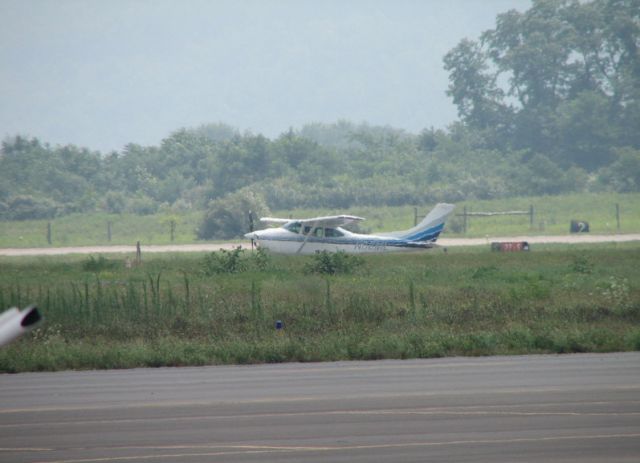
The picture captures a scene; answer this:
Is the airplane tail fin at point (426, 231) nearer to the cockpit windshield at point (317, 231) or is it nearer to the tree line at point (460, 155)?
the cockpit windshield at point (317, 231)

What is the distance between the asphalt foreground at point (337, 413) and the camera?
36.8 ft

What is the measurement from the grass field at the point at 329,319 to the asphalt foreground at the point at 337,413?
1009mm

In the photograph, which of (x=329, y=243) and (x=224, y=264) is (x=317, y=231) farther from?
(x=224, y=264)

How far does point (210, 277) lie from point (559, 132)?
74624mm

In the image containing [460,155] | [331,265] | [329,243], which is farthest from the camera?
[460,155]

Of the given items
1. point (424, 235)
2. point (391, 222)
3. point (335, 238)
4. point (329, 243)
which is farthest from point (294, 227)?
point (391, 222)

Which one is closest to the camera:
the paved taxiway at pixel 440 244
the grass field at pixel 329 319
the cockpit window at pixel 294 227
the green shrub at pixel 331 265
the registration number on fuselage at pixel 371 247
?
the grass field at pixel 329 319

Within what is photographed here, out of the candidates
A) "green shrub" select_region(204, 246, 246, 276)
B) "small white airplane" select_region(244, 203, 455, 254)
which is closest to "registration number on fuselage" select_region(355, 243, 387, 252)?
"small white airplane" select_region(244, 203, 455, 254)

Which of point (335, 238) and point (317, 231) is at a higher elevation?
point (317, 231)

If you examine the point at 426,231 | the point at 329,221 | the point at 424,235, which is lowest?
the point at 424,235

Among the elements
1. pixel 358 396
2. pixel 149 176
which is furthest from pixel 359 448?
pixel 149 176

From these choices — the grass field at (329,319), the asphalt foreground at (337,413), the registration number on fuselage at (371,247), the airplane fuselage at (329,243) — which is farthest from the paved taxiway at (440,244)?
the asphalt foreground at (337,413)

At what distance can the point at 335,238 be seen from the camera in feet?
136

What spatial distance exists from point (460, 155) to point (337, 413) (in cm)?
8687
